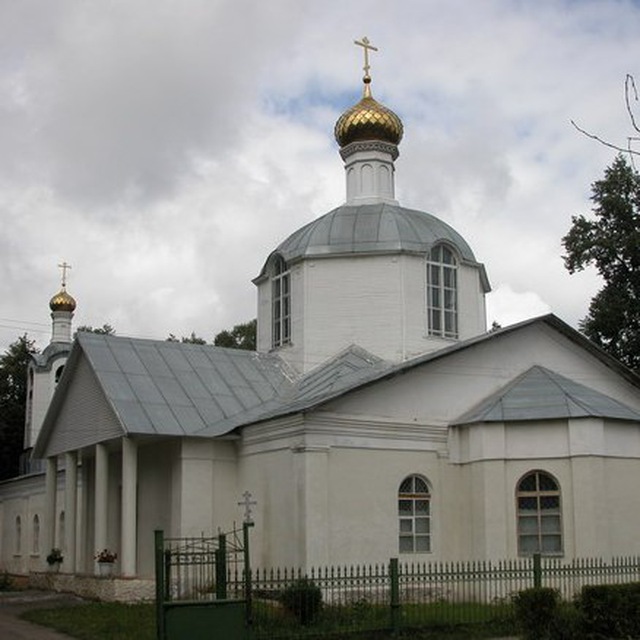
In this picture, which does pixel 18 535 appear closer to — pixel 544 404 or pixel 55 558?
pixel 55 558

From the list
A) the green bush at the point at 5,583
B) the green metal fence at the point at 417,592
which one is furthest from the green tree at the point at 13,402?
the green metal fence at the point at 417,592

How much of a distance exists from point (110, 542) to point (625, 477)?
1106cm

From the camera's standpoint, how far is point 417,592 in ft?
55.8

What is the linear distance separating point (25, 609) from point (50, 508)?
5.40 metres

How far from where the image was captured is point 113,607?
17859mm

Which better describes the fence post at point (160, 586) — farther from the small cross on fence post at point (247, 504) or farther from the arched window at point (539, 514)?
the arched window at point (539, 514)

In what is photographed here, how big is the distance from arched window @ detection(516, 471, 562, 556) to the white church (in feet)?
0.13

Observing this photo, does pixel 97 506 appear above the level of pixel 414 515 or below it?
above

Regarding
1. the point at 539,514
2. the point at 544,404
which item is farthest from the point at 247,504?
the point at 544,404

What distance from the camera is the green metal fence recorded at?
A: 13852mm

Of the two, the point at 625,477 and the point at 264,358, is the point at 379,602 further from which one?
the point at 264,358

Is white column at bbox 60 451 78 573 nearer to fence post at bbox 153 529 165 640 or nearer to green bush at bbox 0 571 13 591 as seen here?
green bush at bbox 0 571 13 591

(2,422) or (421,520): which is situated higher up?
(2,422)

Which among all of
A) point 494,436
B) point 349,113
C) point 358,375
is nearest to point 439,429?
point 494,436
